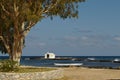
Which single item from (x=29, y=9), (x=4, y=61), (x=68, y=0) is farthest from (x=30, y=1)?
(x=4, y=61)

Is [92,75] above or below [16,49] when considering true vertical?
below

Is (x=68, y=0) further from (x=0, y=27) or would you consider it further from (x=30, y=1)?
(x=0, y=27)

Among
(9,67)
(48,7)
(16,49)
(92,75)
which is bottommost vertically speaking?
(92,75)

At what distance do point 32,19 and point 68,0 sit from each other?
4.57 meters

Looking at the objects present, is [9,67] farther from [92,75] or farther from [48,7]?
[92,75]

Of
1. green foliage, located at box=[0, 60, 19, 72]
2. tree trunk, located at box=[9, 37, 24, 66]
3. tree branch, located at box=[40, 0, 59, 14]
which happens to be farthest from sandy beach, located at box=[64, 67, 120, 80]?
tree branch, located at box=[40, 0, 59, 14]

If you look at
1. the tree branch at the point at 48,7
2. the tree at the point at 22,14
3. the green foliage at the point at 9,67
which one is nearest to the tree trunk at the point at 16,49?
the tree at the point at 22,14

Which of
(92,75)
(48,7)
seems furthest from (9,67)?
(92,75)

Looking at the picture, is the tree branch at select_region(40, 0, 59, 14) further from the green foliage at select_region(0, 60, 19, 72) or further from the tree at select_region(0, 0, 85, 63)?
the green foliage at select_region(0, 60, 19, 72)

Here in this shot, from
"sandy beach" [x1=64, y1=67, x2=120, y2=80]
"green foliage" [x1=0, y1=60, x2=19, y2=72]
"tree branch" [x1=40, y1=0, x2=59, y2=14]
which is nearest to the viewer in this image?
"green foliage" [x1=0, y1=60, x2=19, y2=72]

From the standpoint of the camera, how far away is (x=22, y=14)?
128 ft

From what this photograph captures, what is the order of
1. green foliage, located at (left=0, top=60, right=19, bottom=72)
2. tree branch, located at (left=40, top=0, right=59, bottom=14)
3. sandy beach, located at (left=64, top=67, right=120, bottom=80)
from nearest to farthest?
green foliage, located at (left=0, top=60, right=19, bottom=72)
sandy beach, located at (left=64, top=67, right=120, bottom=80)
tree branch, located at (left=40, top=0, right=59, bottom=14)

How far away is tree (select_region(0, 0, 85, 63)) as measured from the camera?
39.5m

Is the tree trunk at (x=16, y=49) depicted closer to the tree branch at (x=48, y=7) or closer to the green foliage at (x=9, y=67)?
the green foliage at (x=9, y=67)
